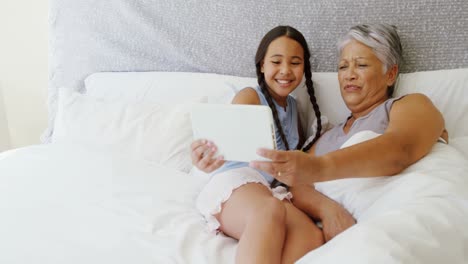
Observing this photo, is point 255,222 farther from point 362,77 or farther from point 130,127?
point 130,127

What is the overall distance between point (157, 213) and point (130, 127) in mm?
447

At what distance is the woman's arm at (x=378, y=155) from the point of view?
2.88 ft

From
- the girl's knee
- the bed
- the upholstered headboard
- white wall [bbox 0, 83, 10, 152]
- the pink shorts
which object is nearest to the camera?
the bed

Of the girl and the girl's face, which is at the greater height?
the girl's face

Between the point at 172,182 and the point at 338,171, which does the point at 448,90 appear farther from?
the point at 172,182

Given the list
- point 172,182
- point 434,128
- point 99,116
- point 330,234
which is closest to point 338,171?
point 330,234

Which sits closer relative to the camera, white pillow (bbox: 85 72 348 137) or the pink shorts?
the pink shorts

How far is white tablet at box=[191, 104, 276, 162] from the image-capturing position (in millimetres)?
912

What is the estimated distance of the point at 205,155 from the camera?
1012mm

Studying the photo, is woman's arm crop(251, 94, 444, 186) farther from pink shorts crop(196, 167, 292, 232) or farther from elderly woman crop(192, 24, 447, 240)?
pink shorts crop(196, 167, 292, 232)

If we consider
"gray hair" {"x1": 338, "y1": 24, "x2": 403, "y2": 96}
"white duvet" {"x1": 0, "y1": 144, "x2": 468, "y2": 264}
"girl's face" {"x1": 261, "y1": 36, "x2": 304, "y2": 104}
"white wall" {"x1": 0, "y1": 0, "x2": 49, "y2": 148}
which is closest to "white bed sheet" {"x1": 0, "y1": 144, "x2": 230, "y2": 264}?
"white duvet" {"x1": 0, "y1": 144, "x2": 468, "y2": 264}

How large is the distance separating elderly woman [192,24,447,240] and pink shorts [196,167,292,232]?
0.10 m

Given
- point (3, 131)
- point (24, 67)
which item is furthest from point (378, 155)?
point (3, 131)

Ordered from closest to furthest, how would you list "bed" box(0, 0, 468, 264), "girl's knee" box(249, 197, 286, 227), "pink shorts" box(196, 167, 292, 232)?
"bed" box(0, 0, 468, 264) < "girl's knee" box(249, 197, 286, 227) < "pink shorts" box(196, 167, 292, 232)
